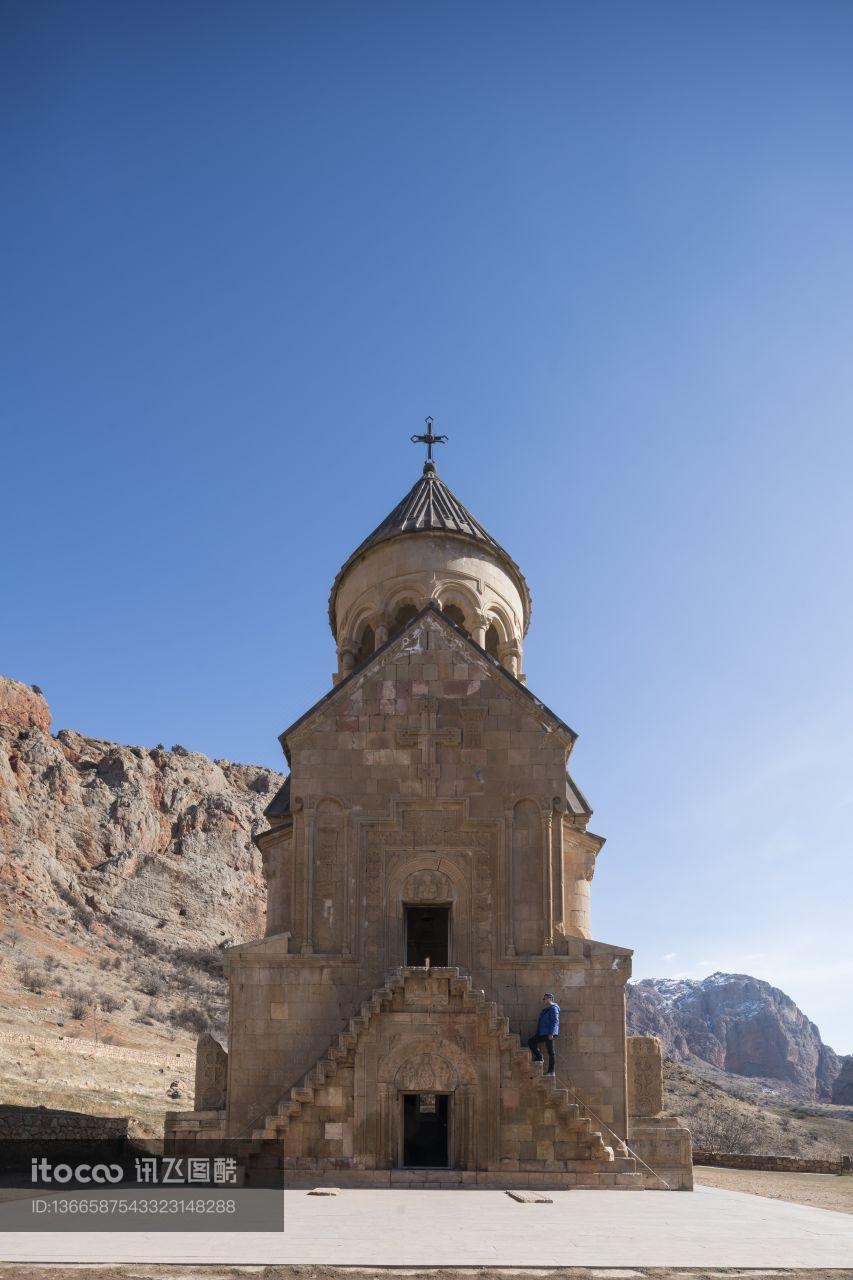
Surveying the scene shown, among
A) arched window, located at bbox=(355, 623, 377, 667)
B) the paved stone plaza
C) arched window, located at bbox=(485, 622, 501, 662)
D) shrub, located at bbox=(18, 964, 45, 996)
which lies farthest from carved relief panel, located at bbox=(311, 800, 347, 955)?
shrub, located at bbox=(18, 964, 45, 996)

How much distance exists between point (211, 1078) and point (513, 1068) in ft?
14.9

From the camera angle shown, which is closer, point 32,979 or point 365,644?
point 365,644

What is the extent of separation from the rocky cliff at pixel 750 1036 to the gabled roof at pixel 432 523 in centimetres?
8952

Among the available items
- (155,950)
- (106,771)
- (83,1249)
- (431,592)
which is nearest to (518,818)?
(431,592)

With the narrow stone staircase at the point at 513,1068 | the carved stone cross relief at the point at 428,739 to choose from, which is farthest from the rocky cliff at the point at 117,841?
the narrow stone staircase at the point at 513,1068

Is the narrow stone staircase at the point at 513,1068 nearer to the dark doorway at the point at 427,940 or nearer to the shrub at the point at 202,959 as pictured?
the dark doorway at the point at 427,940

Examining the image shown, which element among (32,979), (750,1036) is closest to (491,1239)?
(32,979)

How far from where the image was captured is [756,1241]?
9.71m

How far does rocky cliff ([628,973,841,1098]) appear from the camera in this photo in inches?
4341

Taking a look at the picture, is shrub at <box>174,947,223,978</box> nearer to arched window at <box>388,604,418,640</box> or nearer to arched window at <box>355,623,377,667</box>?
arched window at <box>355,623,377,667</box>

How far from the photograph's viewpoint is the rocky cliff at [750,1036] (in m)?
110

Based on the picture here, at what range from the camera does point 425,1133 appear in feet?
63.0

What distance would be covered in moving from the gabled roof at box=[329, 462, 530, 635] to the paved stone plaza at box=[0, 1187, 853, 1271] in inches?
499

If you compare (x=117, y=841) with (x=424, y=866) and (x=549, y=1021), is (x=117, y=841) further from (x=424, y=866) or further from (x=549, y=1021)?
(x=549, y=1021)
